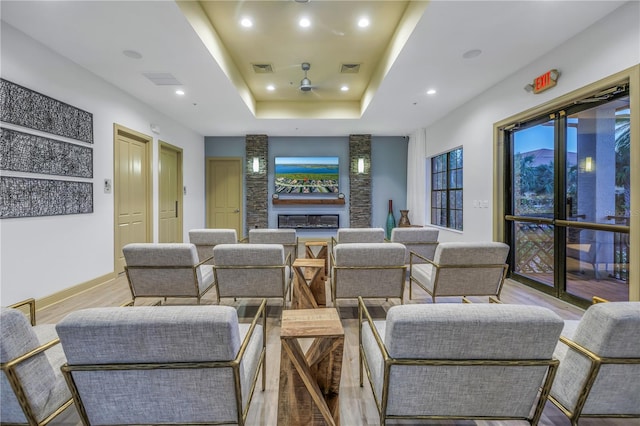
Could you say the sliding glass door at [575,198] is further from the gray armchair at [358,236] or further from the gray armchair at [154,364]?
the gray armchair at [154,364]

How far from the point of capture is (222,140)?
7.86 m

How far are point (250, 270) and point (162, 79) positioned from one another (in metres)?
3.14

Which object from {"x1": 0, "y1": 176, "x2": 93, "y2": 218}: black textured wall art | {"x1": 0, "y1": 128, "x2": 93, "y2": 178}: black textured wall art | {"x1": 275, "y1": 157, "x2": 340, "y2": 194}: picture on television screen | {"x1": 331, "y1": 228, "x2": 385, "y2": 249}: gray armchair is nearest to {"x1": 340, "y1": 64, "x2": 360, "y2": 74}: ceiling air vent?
{"x1": 331, "y1": 228, "x2": 385, "y2": 249}: gray armchair

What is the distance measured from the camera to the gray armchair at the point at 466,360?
3.45ft

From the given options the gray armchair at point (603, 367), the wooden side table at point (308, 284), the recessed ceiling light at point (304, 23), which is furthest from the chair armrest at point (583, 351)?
the recessed ceiling light at point (304, 23)

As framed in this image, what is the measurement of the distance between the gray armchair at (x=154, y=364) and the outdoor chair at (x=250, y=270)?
1.47 metres

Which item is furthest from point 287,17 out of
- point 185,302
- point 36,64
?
point 185,302

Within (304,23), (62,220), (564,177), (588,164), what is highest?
(304,23)

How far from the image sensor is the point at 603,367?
1150 mm

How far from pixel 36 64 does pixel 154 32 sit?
1329mm

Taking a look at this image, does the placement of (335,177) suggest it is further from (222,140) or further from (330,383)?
(330,383)

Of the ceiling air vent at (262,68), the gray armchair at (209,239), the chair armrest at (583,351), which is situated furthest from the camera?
the ceiling air vent at (262,68)

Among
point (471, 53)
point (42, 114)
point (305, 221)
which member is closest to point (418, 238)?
point (471, 53)

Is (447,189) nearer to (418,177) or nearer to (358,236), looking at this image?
(418,177)
